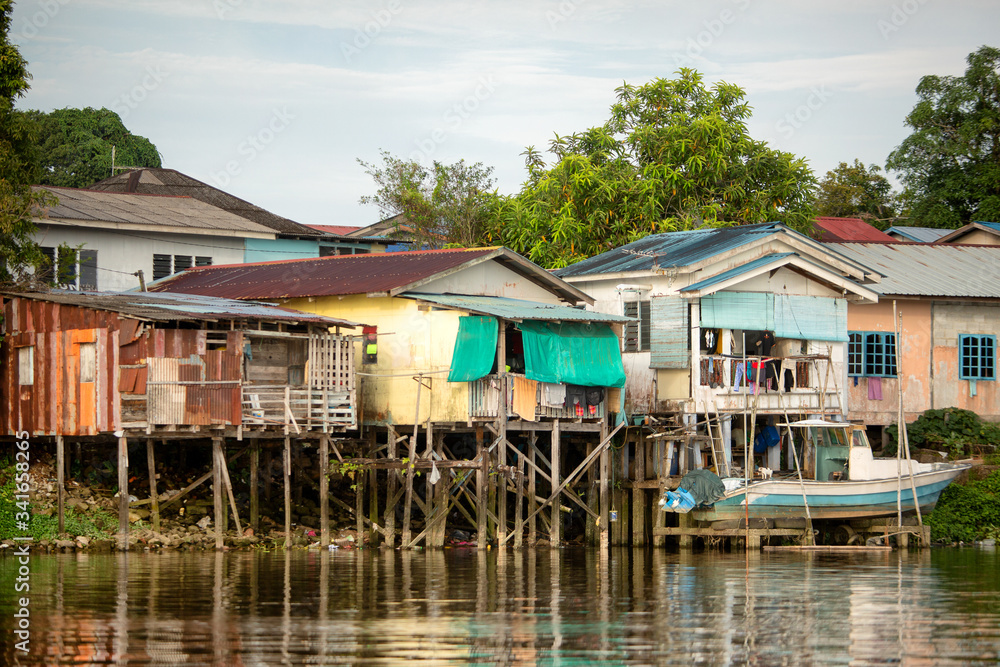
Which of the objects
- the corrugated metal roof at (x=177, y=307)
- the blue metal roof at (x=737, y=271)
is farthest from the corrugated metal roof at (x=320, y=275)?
the blue metal roof at (x=737, y=271)

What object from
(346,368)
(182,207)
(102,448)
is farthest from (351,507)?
(182,207)

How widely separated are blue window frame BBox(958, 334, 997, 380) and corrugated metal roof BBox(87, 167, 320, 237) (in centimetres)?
1969

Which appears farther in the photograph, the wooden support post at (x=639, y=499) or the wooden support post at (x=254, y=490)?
the wooden support post at (x=639, y=499)

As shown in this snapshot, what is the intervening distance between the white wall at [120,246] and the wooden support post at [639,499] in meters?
14.5

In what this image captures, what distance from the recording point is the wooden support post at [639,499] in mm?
30312

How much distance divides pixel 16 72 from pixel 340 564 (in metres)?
12.0

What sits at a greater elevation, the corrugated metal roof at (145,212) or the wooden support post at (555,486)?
the corrugated metal roof at (145,212)

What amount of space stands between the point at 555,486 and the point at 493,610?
1025 cm

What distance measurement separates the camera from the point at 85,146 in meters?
54.3

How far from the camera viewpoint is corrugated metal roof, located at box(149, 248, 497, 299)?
94.7 ft

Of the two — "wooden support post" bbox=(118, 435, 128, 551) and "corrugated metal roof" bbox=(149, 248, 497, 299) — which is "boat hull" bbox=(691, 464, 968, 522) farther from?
"wooden support post" bbox=(118, 435, 128, 551)

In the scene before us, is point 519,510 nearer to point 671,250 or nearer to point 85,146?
point 671,250

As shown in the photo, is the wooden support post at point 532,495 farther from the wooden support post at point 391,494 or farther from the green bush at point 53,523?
the green bush at point 53,523

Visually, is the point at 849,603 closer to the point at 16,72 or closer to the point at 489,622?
the point at 489,622
